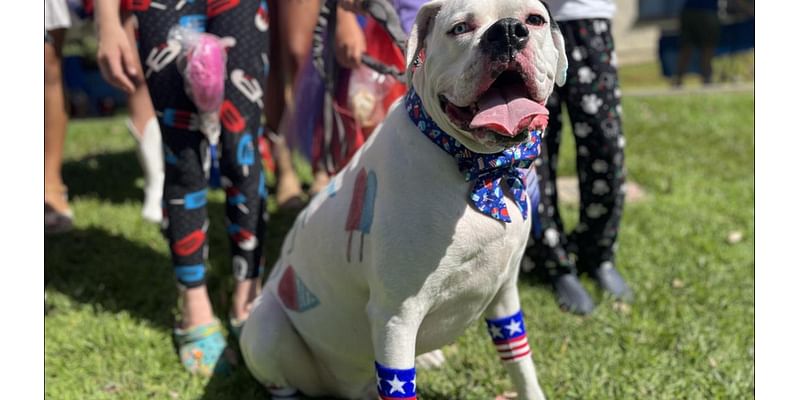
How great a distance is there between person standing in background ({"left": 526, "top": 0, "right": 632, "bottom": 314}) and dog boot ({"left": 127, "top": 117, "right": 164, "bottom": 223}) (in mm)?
2556

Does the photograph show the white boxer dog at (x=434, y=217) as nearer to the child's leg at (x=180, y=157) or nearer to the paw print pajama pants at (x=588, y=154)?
the child's leg at (x=180, y=157)

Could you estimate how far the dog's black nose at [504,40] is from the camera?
169 cm

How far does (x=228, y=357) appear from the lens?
307 centimetres

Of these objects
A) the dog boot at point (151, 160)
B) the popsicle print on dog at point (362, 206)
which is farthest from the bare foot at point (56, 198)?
the popsicle print on dog at point (362, 206)

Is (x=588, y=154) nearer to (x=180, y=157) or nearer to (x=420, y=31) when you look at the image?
(x=420, y=31)

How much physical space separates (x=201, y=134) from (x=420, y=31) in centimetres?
136

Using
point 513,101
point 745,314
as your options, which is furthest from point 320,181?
point 513,101

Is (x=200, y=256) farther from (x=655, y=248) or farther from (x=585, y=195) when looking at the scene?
(x=655, y=248)

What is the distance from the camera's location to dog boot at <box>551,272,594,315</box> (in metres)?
3.50

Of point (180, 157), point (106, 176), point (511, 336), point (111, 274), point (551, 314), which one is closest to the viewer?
point (511, 336)

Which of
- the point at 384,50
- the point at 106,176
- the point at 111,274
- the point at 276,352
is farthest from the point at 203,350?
the point at 106,176

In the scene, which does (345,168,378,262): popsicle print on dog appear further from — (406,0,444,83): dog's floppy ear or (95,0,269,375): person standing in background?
(95,0,269,375): person standing in background

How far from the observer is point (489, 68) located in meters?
1.71

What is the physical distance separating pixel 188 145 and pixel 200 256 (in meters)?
0.50
